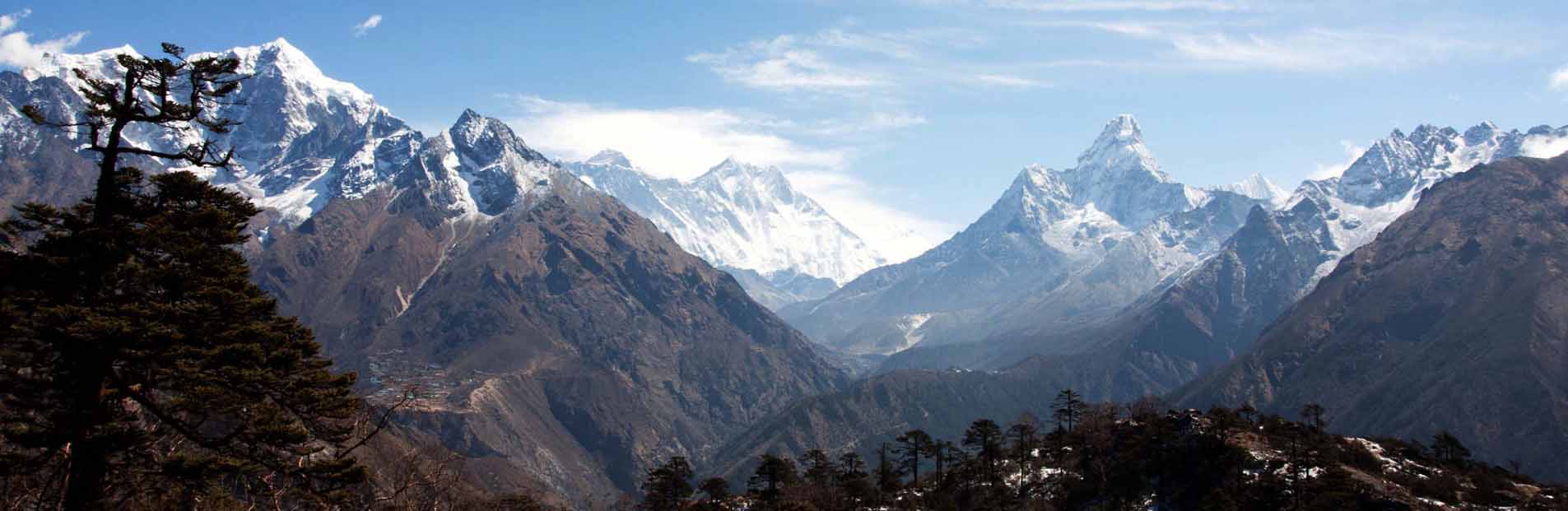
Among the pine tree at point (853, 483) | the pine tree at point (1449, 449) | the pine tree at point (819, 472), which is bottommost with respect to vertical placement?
the pine tree at point (1449, 449)

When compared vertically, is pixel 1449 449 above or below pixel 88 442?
below

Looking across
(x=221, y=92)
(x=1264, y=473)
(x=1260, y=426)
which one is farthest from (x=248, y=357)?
(x=1260, y=426)

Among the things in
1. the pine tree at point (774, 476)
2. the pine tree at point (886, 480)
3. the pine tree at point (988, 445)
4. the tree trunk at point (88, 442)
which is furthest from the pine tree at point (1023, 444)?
the tree trunk at point (88, 442)

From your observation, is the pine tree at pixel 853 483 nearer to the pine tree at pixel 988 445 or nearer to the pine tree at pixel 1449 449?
the pine tree at pixel 988 445

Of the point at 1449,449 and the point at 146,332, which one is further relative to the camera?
the point at 1449,449

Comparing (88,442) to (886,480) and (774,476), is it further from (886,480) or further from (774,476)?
(886,480)

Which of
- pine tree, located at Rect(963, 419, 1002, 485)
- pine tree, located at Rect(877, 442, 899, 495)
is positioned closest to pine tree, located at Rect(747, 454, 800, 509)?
pine tree, located at Rect(877, 442, 899, 495)

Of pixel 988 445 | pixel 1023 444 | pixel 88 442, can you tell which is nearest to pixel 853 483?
pixel 988 445

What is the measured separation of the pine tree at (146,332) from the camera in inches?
1580

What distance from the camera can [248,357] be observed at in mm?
44781

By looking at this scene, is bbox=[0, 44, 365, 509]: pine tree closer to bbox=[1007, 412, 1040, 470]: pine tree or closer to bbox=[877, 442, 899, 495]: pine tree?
bbox=[877, 442, 899, 495]: pine tree

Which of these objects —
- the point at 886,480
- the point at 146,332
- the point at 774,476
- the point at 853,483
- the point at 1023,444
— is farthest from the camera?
the point at 1023,444

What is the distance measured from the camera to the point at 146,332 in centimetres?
4003

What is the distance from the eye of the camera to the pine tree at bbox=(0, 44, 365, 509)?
132ft
